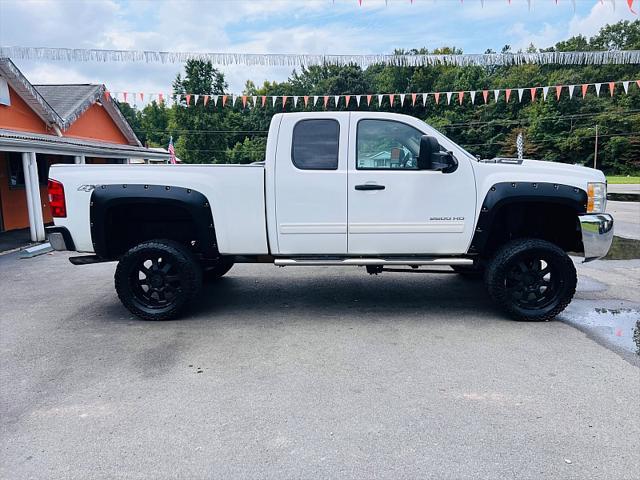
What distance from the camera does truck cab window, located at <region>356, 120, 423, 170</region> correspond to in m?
5.02

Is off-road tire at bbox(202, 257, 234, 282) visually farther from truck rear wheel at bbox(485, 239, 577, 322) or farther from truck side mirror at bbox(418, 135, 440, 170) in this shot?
truck rear wheel at bbox(485, 239, 577, 322)

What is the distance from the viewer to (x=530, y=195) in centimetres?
487

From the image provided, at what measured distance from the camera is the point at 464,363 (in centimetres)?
400

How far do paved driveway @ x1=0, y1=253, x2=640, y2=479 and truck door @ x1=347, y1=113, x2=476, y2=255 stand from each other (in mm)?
871

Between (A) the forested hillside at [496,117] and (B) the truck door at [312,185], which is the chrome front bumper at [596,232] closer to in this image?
(B) the truck door at [312,185]

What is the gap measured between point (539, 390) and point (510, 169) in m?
2.40

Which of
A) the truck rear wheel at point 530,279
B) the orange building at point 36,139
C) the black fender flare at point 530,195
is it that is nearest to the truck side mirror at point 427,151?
the black fender flare at point 530,195

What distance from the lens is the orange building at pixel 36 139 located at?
38.7 ft

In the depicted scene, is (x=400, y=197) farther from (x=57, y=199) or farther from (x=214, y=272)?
(x=57, y=199)

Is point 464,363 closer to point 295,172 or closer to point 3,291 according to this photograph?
point 295,172

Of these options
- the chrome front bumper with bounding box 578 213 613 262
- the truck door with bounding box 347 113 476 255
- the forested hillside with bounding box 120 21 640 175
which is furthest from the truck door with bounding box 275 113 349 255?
the forested hillside with bounding box 120 21 640 175

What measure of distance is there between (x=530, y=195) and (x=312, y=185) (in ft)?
7.40

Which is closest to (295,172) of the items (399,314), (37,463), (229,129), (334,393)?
(399,314)

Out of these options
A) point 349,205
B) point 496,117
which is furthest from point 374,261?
point 496,117
